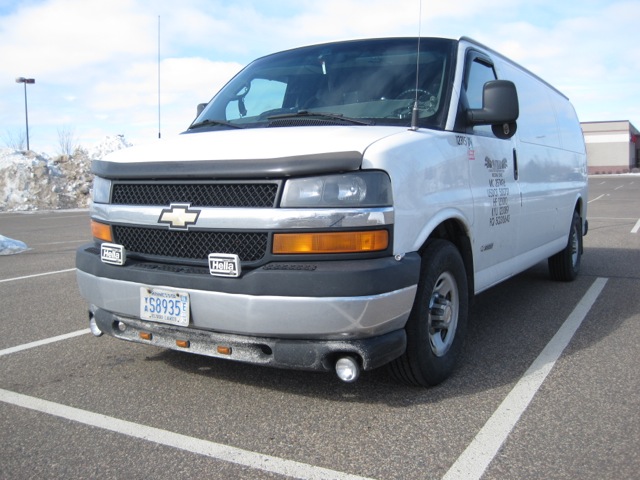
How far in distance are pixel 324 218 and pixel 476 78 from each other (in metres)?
2.11

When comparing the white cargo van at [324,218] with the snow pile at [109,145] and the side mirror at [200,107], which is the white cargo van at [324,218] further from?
the snow pile at [109,145]

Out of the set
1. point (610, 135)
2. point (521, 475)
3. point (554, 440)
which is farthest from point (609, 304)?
point (610, 135)

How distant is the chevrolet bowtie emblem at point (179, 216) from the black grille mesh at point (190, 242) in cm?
4

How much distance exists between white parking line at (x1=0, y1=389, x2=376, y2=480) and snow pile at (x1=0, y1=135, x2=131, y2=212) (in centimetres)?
2324

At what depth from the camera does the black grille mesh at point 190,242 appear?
10.3 feet

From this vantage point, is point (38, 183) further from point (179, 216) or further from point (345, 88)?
point (179, 216)

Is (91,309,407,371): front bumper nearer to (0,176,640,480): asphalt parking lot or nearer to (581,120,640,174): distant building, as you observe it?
(0,176,640,480): asphalt parking lot

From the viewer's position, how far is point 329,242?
303 cm

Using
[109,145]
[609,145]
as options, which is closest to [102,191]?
[109,145]

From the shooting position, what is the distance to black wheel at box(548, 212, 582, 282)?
22.2 ft

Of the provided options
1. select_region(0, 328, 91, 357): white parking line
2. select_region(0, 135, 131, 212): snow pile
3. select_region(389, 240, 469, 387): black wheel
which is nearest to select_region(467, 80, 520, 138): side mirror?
select_region(389, 240, 469, 387): black wheel

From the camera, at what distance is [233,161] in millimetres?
3176

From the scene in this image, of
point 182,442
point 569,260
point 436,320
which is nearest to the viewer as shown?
point 182,442

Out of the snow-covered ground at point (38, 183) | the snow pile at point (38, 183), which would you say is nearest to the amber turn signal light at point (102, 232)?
the snow-covered ground at point (38, 183)
